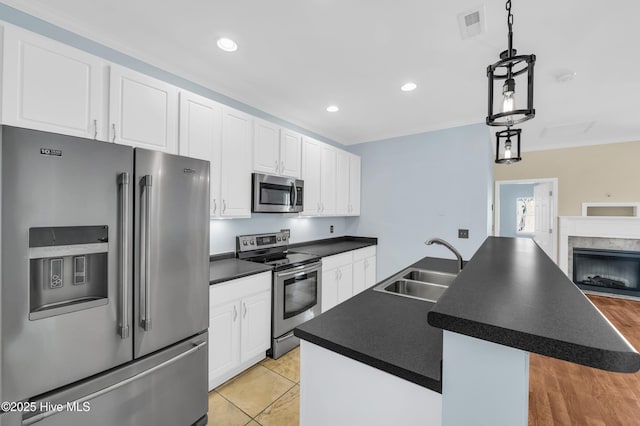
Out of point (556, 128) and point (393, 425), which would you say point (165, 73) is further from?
point (556, 128)

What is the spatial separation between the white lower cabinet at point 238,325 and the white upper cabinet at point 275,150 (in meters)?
1.15

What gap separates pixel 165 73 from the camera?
91.0 inches

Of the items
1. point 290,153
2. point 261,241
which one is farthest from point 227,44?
point 261,241

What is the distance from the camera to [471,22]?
172 cm

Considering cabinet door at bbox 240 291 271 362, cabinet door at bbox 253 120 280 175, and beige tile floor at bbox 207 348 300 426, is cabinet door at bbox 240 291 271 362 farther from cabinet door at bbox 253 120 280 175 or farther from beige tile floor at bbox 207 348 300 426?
cabinet door at bbox 253 120 280 175

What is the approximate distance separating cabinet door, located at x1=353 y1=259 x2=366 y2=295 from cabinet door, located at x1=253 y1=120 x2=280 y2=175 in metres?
1.80

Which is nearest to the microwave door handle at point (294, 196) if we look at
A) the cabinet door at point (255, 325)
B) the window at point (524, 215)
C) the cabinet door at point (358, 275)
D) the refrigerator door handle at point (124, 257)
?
the cabinet door at point (255, 325)

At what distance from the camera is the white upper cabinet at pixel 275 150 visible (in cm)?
274

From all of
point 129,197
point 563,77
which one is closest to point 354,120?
point 563,77

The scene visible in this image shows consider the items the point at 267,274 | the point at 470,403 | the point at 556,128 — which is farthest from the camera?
the point at 556,128

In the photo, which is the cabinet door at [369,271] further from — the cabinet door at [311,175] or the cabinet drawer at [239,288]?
the cabinet drawer at [239,288]

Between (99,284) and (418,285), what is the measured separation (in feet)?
6.25

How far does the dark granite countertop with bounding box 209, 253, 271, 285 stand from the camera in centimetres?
209

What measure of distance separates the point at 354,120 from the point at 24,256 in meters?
3.36
